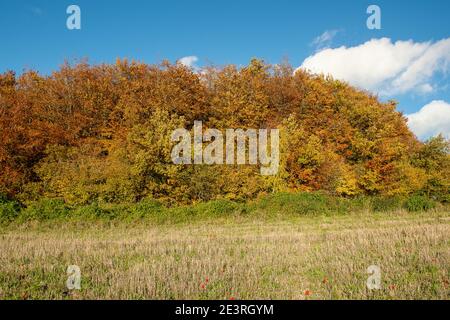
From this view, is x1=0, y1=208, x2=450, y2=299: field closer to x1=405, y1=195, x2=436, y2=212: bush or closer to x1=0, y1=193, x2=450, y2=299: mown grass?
x1=0, y1=193, x2=450, y2=299: mown grass

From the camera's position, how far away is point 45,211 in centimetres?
2072

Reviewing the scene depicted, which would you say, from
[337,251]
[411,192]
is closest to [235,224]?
[337,251]

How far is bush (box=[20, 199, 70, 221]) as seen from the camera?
20234 millimetres

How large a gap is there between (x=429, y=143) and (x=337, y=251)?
33.1m

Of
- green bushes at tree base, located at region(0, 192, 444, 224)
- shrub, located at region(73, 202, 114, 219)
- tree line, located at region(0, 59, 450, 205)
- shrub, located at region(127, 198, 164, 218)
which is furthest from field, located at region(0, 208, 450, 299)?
tree line, located at region(0, 59, 450, 205)

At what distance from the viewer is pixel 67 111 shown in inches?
1291

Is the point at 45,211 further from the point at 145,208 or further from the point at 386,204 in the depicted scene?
the point at 386,204

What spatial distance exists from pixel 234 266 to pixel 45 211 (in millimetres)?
15585

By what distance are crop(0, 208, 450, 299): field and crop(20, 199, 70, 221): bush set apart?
4.29m

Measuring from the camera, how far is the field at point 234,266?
7.15 metres

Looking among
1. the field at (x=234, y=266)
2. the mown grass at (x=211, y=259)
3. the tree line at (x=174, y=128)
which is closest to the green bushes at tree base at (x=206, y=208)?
the mown grass at (x=211, y=259)

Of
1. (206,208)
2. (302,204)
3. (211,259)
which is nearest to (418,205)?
(302,204)

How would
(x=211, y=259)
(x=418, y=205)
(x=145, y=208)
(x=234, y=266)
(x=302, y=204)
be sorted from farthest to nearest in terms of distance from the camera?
(x=418, y=205)
(x=302, y=204)
(x=145, y=208)
(x=211, y=259)
(x=234, y=266)
